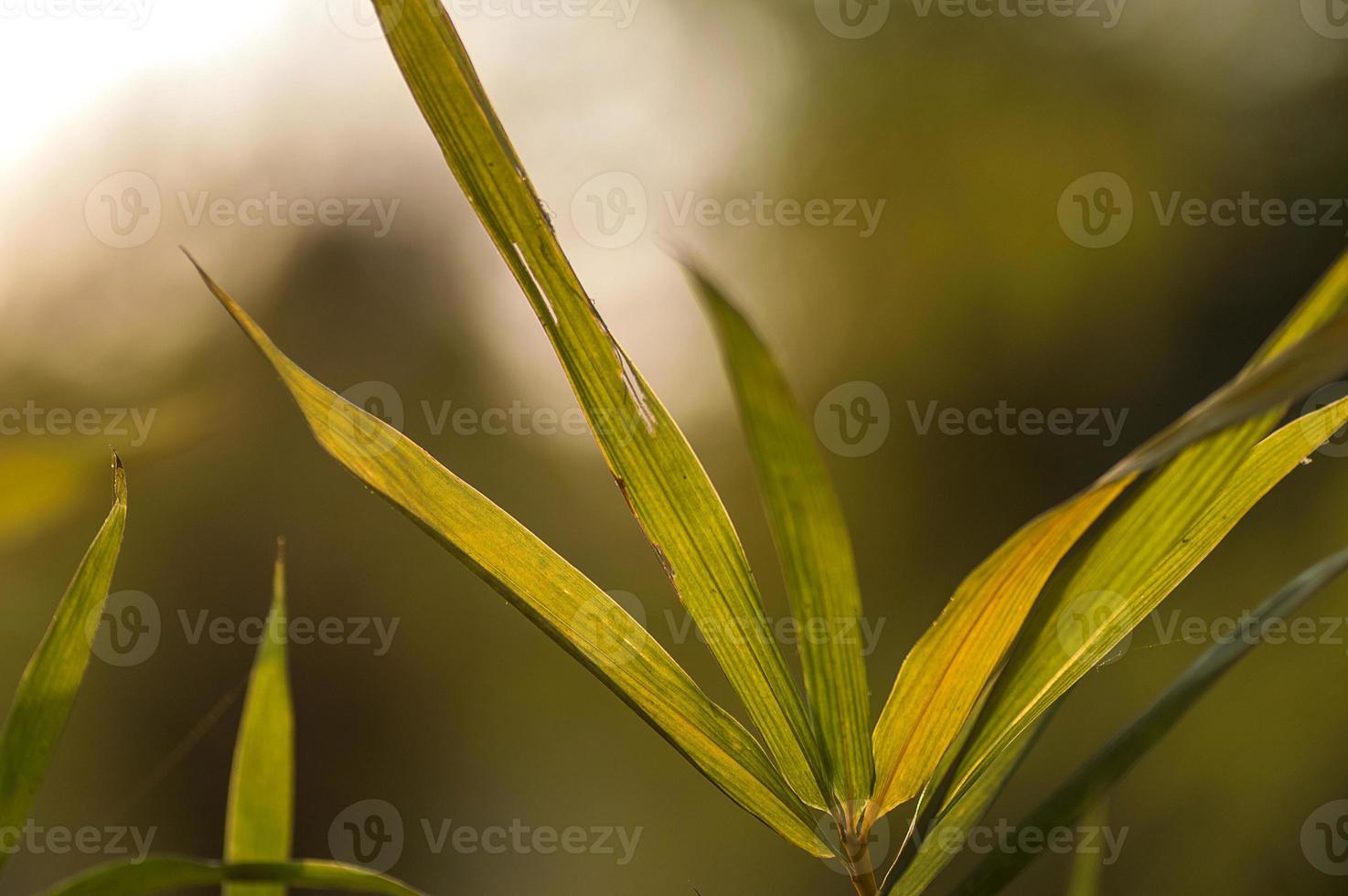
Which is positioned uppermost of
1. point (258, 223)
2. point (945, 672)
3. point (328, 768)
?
point (258, 223)

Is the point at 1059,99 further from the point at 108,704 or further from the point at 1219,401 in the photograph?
the point at 108,704

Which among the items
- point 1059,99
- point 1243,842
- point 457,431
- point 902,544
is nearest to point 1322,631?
point 1243,842
